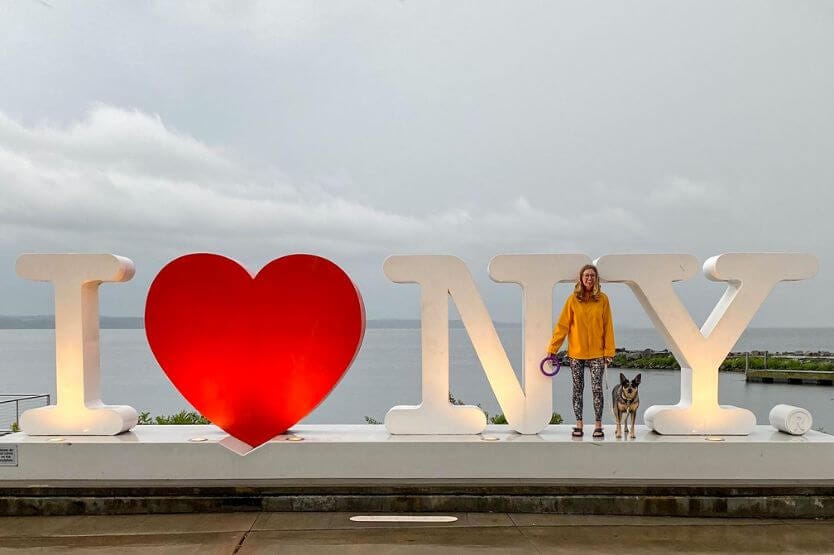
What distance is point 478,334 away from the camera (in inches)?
212

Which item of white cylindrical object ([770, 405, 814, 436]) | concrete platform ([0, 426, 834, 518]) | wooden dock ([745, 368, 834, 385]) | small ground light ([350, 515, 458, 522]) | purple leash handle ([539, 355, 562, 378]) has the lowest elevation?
wooden dock ([745, 368, 834, 385])

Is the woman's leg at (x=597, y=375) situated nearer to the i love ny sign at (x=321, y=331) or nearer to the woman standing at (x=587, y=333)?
the woman standing at (x=587, y=333)

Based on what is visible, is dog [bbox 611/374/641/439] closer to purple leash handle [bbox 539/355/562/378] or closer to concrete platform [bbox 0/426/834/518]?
concrete platform [bbox 0/426/834/518]

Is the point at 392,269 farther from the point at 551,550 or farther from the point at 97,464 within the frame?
the point at 97,464

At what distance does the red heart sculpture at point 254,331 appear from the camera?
5.29 meters

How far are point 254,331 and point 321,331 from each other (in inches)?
22.4

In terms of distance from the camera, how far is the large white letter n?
537 cm

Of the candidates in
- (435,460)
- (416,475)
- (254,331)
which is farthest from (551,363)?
(254,331)

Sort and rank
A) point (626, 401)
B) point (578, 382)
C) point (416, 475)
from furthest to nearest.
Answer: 1. point (578, 382)
2. point (626, 401)
3. point (416, 475)

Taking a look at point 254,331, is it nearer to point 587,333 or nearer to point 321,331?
point 321,331

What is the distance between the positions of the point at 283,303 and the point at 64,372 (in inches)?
78.5

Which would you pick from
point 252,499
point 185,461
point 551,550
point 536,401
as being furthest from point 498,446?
point 185,461

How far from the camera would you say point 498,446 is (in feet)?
16.9

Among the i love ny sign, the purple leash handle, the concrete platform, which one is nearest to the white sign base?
the concrete platform
